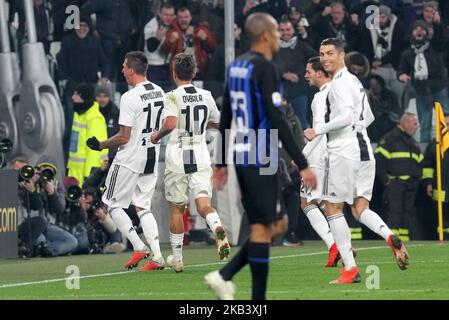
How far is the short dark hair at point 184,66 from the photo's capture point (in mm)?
15664

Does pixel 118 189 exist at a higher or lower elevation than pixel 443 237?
higher

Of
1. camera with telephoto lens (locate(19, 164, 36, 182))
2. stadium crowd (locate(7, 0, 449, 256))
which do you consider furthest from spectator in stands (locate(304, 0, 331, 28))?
camera with telephoto lens (locate(19, 164, 36, 182))

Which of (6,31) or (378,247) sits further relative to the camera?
(6,31)

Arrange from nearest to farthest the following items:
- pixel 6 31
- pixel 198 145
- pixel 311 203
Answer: pixel 198 145 → pixel 311 203 → pixel 6 31

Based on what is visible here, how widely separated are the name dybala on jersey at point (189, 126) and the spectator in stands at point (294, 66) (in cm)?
686

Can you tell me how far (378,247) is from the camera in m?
20.8

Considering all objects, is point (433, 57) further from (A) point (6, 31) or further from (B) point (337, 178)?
(B) point (337, 178)

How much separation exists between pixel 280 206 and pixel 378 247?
10369mm

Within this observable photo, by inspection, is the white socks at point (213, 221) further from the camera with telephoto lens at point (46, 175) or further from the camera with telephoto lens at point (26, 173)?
the camera with telephoto lens at point (46, 175)

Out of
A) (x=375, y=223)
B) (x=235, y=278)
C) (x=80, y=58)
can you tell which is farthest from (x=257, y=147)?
(x=80, y=58)

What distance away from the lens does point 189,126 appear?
52.0 ft

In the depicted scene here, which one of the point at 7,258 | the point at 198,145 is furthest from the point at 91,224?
the point at 198,145

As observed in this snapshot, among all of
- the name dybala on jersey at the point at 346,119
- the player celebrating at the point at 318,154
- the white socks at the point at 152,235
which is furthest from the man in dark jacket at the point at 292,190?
the name dybala on jersey at the point at 346,119

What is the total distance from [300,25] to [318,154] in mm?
6364
